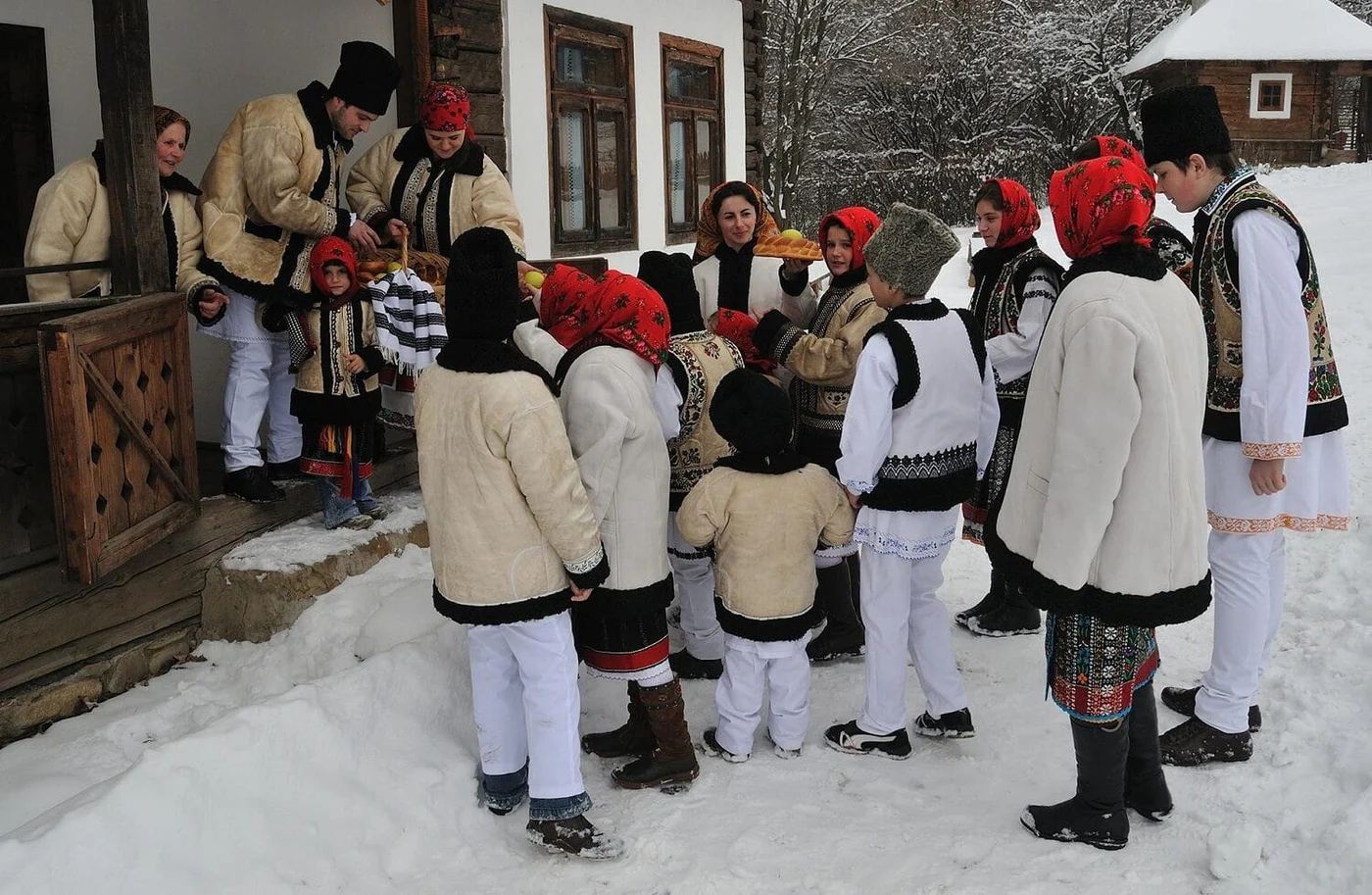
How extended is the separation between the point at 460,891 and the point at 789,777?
110 centimetres

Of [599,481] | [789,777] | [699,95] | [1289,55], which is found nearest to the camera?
[599,481]

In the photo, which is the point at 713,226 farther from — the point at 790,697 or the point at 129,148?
the point at 129,148

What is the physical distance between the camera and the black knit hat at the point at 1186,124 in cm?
350

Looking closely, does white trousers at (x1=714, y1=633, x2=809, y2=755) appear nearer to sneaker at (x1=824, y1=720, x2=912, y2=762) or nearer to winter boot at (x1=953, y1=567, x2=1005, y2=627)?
sneaker at (x1=824, y1=720, x2=912, y2=762)

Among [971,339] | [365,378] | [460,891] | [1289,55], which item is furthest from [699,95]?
[1289,55]

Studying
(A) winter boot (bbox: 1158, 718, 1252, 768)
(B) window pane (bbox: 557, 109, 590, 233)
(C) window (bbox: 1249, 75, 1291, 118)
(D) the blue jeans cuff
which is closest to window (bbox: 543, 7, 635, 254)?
(B) window pane (bbox: 557, 109, 590, 233)

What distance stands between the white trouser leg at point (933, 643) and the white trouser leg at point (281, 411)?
2.75m

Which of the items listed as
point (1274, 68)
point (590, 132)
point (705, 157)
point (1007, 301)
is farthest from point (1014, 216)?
point (1274, 68)

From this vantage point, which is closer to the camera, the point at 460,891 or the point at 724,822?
the point at 460,891

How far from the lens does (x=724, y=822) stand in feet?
11.2

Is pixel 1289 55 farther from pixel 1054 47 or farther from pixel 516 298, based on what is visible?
pixel 516 298

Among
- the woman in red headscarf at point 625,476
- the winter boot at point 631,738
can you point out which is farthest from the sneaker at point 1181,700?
the winter boot at point 631,738

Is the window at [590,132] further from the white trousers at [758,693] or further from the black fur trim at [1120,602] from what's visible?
the black fur trim at [1120,602]

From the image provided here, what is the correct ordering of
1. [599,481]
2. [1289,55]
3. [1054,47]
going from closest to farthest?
[599,481]
[1289,55]
[1054,47]
